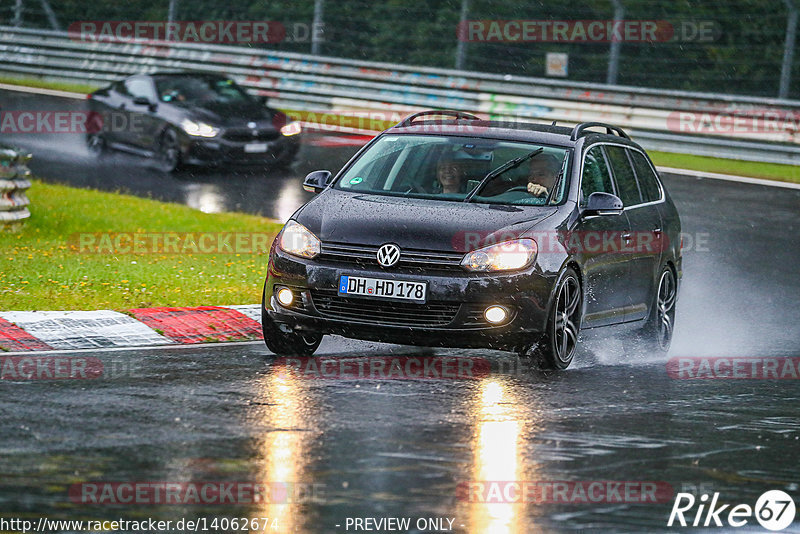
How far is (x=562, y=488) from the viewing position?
22.4 feet

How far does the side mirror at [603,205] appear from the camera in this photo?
35.0 feet

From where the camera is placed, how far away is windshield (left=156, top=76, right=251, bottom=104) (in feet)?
76.1

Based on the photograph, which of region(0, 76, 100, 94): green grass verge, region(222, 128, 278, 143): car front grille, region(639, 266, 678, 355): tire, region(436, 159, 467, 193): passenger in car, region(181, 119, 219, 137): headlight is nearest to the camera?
region(436, 159, 467, 193): passenger in car

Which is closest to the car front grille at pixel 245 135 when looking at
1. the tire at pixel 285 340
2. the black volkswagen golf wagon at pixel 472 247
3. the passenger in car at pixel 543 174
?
the black volkswagen golf wagon at pixel 472 247

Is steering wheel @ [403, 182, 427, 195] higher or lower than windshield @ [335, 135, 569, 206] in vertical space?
lower

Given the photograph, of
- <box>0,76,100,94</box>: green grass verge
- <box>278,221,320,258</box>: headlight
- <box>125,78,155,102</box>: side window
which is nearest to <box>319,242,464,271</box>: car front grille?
<box>278,221,320,258</box>: headlight

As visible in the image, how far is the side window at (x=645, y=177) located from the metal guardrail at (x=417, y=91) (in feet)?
38.6

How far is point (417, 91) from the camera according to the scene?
89.9 feet

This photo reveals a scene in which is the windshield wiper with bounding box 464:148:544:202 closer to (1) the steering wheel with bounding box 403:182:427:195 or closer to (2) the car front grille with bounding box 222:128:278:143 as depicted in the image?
(1) the steering wheel with bounding box 403:182:427:195

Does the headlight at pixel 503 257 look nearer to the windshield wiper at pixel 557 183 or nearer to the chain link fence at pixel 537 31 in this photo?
the windshield wiper at pixel 557 183

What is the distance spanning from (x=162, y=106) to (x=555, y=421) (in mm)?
15384

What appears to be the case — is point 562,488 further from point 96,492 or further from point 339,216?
point 339,216

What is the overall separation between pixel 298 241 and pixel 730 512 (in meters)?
4.26

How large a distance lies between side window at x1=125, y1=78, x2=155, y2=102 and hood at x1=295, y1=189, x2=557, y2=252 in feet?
43.6
